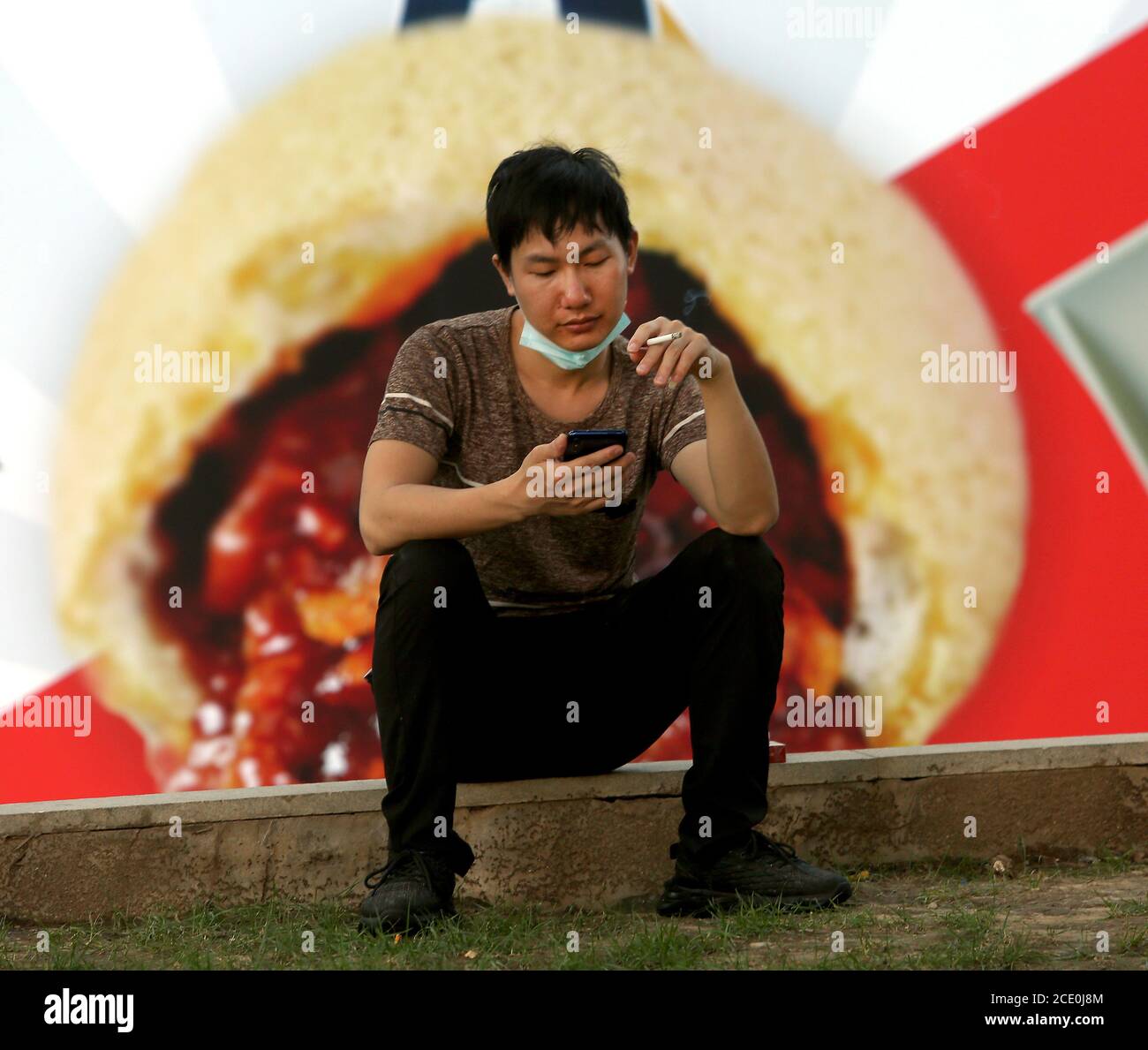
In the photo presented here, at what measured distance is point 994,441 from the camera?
12.5 ft

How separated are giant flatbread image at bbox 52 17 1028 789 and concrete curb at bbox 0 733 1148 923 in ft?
3.65

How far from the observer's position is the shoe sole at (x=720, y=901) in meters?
2.19

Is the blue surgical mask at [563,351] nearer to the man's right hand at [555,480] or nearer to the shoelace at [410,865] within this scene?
the man's right hand at [555,480]

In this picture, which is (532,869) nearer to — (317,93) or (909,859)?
(909,859)

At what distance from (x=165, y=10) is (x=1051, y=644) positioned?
294cm

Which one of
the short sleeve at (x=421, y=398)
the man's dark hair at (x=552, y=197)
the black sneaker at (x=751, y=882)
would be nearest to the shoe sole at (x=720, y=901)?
the black sneaker at (x=751, y=882)

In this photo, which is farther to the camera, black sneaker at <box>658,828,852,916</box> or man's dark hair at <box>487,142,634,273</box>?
man's dark hair at <box>487,142,634,273</box>

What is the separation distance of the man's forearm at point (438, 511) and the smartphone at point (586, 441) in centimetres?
13

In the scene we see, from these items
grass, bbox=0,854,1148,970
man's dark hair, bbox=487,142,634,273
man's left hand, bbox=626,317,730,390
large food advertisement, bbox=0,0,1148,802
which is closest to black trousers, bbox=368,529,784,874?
grass, bbox=0,854,1148,970

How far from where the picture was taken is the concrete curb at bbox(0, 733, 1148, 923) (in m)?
2.41

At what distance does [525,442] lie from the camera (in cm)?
241

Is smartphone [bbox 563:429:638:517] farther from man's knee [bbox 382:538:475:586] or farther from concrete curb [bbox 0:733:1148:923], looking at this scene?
concrete curb [bbox 0:733:1148:923]

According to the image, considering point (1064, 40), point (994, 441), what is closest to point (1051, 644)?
point (994, 441)

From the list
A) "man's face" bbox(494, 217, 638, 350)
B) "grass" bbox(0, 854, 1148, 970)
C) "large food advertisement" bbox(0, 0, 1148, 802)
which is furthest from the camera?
"large food advertisement" bbox(0, 0, 1148, 802)
